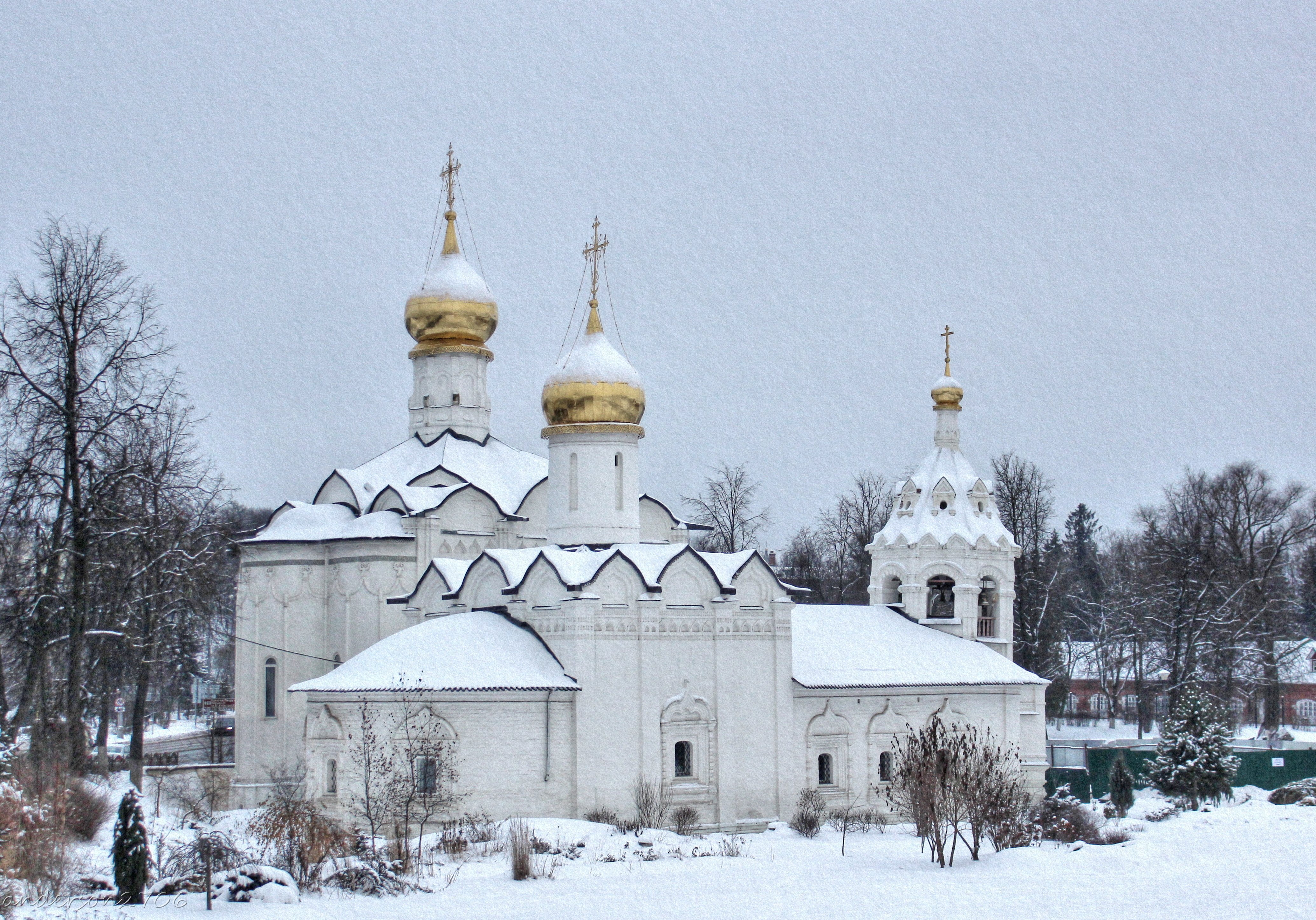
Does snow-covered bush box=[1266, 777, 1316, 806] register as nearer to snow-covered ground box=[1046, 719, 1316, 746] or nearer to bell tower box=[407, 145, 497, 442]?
snow-covered ground box=[1046, 719, 1316, 746]

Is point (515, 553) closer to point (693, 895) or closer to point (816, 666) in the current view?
point (816, 666)

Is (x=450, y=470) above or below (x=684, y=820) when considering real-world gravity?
above

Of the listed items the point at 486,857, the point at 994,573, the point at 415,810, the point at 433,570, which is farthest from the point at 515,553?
the point at 994,573

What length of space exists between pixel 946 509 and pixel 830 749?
5.70 metres

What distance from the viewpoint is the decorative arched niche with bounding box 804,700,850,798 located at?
22812mm

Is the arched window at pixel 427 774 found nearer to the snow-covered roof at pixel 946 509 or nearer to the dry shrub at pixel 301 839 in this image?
the dry shrub at pixel 301 839

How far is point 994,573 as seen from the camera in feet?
87.2

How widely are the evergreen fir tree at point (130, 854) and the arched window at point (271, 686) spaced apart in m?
12.0

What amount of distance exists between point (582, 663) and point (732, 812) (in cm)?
310

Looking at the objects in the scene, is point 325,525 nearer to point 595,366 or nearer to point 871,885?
point 595,366

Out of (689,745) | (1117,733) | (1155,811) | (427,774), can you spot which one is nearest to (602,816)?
(689,745)

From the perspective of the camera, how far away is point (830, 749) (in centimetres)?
2297

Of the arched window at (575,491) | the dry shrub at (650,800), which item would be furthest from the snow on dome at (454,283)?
the dry shrub at (650,800)

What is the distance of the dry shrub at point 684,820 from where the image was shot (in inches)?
822
